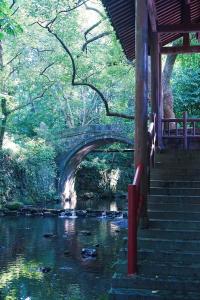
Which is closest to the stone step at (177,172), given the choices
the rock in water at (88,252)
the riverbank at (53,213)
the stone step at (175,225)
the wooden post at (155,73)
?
the wooden post at (155,73)

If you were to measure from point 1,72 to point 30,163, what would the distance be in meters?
5.19

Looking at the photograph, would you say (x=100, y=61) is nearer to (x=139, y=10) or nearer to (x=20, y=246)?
(x=20, y=246)

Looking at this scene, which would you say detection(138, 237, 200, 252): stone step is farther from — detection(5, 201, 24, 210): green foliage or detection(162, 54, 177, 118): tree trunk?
detection(5, 201, 24, 210): green foliage

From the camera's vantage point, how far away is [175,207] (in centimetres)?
786

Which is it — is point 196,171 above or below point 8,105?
below

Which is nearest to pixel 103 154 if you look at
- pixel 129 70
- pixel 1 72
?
pixel 1 72

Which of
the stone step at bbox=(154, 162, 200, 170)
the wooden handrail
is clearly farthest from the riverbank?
the wooden handrail

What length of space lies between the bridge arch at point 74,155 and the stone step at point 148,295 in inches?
758

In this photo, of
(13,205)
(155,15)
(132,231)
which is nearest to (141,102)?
(132,231)

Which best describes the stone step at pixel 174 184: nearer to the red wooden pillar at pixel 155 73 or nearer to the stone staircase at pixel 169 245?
the stone staircase at pixel 169 245

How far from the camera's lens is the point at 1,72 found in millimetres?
21906

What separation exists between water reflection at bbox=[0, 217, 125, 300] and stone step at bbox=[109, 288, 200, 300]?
2.86 meters

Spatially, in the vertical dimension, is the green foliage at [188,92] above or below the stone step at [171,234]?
above

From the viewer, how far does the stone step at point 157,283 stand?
5906 mm
